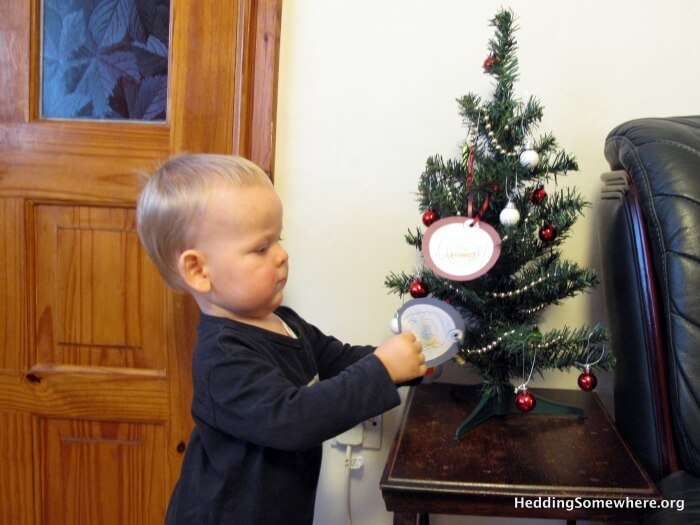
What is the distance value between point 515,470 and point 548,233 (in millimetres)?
360

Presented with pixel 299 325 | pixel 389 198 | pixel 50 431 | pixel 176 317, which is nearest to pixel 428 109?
pixel 389 198

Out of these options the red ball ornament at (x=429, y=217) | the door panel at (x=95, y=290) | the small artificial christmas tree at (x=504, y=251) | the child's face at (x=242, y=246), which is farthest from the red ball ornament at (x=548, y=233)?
the door panel at (x=95, y=290)

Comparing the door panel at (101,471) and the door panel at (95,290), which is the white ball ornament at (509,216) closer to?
the door panel at (95,290)

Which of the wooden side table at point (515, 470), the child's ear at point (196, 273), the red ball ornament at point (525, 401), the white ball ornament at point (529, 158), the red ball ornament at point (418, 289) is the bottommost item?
the wooden side table at point (515, 470)

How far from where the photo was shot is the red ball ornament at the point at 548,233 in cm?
95

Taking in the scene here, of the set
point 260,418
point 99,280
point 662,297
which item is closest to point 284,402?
point 260,418

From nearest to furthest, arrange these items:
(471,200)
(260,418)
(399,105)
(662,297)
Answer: (260,418) → (662,297) → (471,200) → (399,105)

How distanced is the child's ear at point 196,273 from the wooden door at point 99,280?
390 mm

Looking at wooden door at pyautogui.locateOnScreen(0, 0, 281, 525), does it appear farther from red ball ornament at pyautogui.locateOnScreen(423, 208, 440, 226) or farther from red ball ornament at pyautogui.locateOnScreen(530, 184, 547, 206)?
red ball ornament at pyautogui.locateOnScreen(530, 184, 547, 206)

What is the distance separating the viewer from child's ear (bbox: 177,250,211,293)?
2.70 feet

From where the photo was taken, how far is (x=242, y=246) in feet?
2.67

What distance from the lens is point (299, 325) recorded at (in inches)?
38.7

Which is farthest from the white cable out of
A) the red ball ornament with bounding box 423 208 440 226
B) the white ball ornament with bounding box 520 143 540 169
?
the white ball ornament with bounding box 520 143 540 169

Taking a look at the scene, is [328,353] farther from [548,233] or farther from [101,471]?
[101,471]
